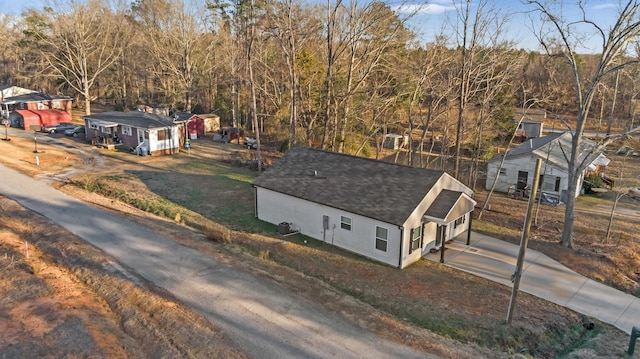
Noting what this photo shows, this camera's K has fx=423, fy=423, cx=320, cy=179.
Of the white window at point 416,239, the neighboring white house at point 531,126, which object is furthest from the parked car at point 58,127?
the neighboring white house at point 531,126

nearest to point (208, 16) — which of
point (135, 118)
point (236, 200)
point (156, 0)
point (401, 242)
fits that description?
point (156, 0)

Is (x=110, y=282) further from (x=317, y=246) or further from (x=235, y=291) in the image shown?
(x=317, y=246)

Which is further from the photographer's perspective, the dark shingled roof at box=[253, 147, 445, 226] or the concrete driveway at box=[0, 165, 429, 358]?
the dark shingled roof at box=[253, 147, 445, 226]

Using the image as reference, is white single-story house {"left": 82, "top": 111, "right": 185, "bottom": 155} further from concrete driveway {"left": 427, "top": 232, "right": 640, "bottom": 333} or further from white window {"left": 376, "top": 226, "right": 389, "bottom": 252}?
concrete driveway {"left": 427, "top": 232, "right": 640, "bottom": 333}

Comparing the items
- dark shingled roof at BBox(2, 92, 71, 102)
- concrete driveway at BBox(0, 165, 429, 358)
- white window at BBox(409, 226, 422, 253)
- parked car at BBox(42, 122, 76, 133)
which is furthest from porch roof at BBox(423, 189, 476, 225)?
dark shingled roof at BBox(2, 92, 71, 102)

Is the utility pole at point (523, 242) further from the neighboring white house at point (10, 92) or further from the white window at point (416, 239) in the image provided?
the neighboring white house at point (10, 92)
